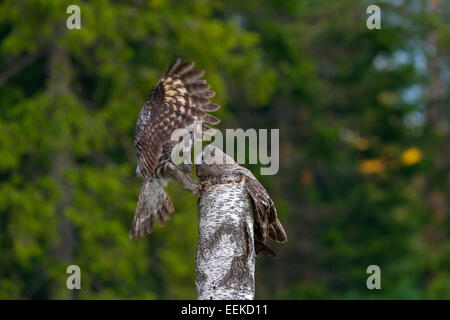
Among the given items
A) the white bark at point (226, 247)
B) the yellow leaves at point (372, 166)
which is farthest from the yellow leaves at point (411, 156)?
the white bark at point (226, 247)

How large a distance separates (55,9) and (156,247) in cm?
487

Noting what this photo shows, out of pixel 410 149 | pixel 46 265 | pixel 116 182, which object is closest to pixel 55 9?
pixel 116 182

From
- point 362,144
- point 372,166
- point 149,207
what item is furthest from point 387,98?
point 149,207

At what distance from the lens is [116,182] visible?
14.3 m

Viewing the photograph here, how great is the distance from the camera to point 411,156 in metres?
24.5

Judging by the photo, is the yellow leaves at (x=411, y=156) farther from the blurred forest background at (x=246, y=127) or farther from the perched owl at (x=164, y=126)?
the perched owl at (x=164, y=126)

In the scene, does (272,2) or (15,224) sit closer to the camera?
(15,224)

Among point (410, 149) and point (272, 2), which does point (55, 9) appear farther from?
point (410, 149)

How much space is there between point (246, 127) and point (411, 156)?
4.99m

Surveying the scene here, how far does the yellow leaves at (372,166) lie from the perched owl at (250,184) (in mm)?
16640

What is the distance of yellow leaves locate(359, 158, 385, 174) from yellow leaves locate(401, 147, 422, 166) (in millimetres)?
579

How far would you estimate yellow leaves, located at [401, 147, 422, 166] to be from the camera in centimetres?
2213

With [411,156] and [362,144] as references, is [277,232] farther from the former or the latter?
[411,156]

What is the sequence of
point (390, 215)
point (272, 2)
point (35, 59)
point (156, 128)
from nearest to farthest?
point (156, 128), point (35, 59), point (272, 2), point (390, 215)
